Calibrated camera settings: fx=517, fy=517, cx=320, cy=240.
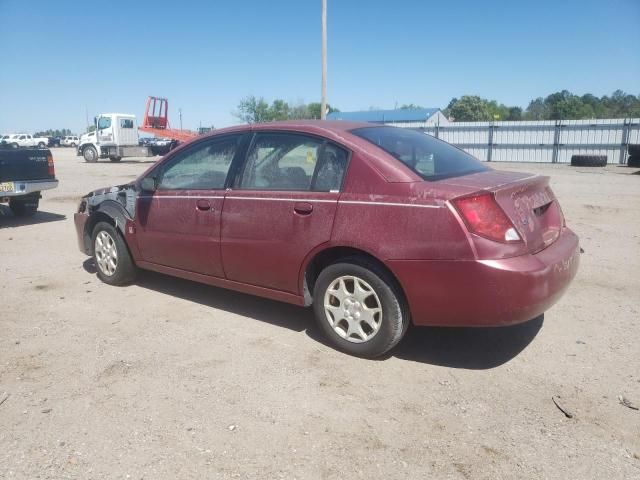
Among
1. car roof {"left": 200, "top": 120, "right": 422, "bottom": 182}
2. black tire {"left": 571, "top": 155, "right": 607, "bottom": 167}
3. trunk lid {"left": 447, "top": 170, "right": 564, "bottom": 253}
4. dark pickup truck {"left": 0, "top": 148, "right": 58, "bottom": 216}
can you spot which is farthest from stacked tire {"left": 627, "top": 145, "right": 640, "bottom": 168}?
dark pickup truck {"left": 0, "top": 148, "right": 58, "bottom": 216}

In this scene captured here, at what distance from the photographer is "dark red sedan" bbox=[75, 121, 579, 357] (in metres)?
3.08

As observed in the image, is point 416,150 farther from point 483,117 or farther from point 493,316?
point 483,117

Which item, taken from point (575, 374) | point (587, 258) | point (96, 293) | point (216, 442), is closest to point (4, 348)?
point (96, 293)

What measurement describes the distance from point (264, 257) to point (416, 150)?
1.39m

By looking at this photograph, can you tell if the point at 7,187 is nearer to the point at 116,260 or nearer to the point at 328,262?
the point at 116,260

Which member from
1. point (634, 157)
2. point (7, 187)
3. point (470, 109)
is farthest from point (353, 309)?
point (470, 109)

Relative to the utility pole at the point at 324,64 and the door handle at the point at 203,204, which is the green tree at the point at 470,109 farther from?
the door handle at the point at 203,204

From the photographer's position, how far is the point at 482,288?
119 inches

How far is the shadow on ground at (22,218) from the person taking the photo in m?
9.44

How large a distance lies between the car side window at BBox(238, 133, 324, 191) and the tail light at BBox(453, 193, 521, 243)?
1158 mm

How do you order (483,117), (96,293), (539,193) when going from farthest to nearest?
(483,117)
(96,293)
(539,193)

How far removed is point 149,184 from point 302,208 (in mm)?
1844

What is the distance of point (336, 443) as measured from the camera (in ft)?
8.74

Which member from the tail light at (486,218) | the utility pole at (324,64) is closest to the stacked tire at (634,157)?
the utility pole at (324,64)
